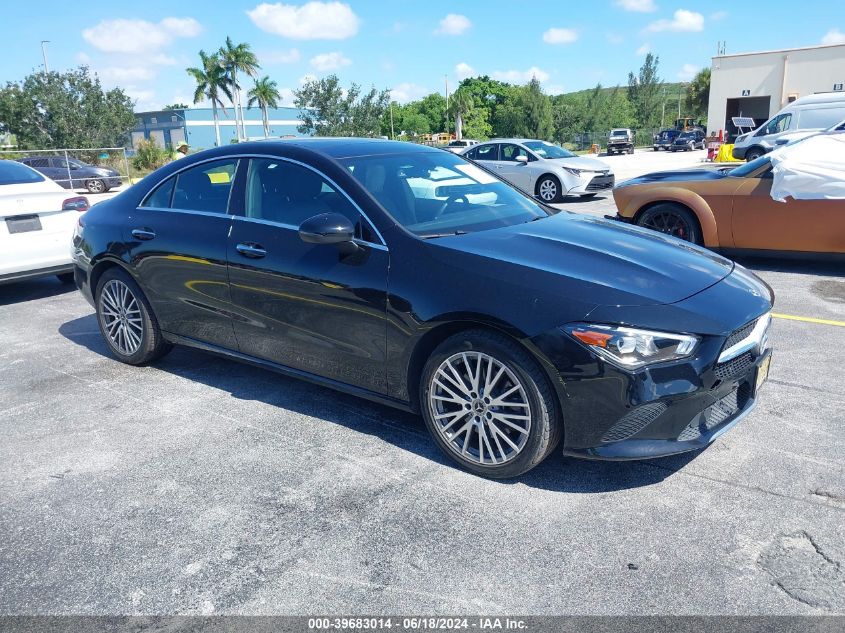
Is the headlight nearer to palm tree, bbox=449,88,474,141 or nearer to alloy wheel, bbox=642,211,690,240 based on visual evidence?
alloy wheel, bbox=642,211,690,240

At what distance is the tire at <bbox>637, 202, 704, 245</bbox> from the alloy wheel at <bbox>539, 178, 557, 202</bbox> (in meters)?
7.39

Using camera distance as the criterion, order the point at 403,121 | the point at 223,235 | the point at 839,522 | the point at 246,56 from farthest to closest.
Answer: the point at 403,121
the point at 246,56
the point at 223,235
the point at 839,522

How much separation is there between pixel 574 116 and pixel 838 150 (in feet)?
225

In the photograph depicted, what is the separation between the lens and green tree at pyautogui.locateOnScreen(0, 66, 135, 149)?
33125 millimetres

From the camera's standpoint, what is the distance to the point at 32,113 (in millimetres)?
33500

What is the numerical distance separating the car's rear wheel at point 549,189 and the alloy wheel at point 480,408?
503 inches

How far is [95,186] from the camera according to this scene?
80.0ft

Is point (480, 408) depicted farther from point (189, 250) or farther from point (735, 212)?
point (735, 212)

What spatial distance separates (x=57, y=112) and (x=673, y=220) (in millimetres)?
33745

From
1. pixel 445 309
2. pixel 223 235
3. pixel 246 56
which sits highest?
pixel 246 56

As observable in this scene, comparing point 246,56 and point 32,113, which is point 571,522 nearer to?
point 32,113

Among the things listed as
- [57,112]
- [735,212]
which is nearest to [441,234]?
[735,212]

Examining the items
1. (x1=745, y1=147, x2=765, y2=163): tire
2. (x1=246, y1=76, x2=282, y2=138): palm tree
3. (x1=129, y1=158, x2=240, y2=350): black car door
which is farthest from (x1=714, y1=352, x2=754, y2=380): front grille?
(x1=246, y1=76, x2=282, y2=138): palm tree

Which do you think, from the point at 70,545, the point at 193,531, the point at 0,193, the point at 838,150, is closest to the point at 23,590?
the point at 70,545
